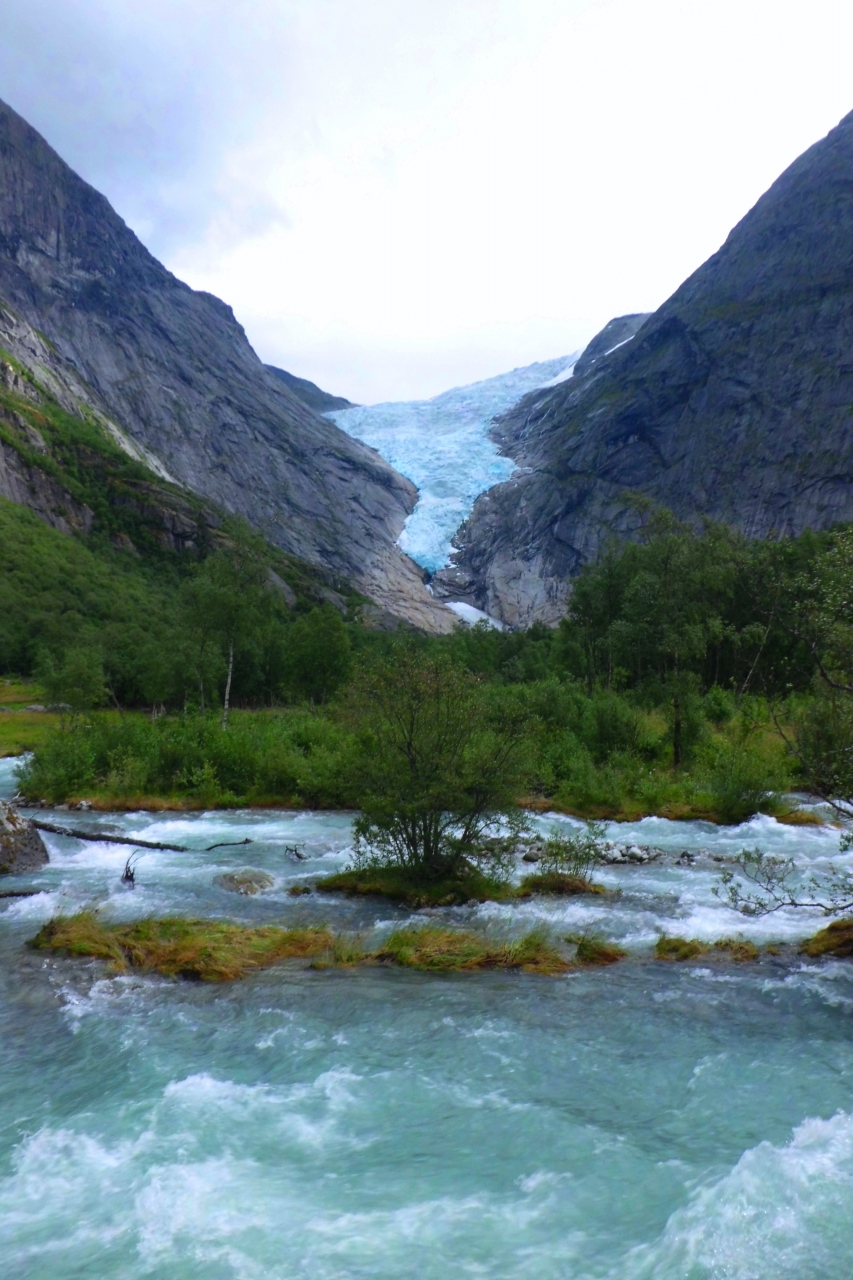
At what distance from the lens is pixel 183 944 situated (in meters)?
13.9

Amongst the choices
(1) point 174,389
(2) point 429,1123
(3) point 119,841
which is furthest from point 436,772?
(1) point 174,389

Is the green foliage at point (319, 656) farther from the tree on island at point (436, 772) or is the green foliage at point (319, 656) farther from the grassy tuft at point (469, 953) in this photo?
the grassy tuft at point (469, 953)

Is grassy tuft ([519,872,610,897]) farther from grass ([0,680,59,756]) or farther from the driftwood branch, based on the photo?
grass ([0,680,59,756])

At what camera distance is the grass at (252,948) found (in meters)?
13.4

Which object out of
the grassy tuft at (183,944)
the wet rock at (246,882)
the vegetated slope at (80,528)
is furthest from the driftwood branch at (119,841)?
the vegetated slope at (80,528)

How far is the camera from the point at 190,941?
14008 mm

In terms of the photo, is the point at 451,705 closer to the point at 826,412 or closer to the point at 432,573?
the point at 826,412

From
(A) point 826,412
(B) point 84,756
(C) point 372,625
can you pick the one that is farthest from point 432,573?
(B) point 84,756

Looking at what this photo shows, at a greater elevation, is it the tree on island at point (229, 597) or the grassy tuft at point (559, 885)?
the tree on island at point (229, 597)

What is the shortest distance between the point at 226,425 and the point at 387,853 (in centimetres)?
16799

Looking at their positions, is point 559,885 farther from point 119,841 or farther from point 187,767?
point 187,767

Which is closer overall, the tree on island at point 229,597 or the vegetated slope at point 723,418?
the tree on island at point 229,597

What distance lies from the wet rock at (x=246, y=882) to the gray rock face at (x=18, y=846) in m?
5.01

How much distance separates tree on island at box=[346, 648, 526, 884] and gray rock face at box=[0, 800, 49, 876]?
333 inches
